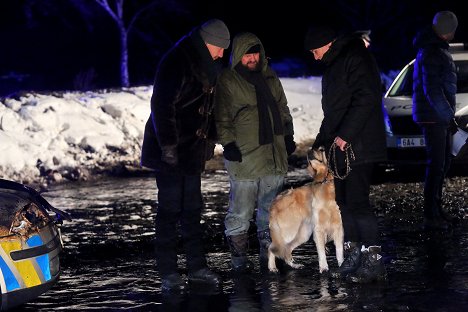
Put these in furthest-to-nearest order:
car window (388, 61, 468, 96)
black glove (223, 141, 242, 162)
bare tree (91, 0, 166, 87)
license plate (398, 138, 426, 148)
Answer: bare tree (91, 0, 166, 87)
car window (388, 61, 468, 96)
license plate (398, 138, 426, 148)
black glove (223, 141, 242, 162)

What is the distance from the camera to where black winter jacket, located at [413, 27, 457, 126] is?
8500 mm

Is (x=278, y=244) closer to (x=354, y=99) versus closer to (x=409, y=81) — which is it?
(x=354, y=99)

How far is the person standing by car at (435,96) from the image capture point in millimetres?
8508

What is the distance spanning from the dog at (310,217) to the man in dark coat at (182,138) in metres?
0.65

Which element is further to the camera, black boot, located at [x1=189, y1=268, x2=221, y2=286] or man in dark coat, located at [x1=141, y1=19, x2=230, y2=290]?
black boot, located at [x1=189, y1=268, x2=221, y2=286]

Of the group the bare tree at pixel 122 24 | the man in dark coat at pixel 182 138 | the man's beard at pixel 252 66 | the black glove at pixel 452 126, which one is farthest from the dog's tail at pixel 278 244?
the bare tree at pixel 122 24

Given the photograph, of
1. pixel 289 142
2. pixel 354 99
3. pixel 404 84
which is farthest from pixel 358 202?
pixel 404 84

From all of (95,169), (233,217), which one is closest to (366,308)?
(233,217)

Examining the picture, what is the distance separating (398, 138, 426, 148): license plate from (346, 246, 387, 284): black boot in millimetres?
6089

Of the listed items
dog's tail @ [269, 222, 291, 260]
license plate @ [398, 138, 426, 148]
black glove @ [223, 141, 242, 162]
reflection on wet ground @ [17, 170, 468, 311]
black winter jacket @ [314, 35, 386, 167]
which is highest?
black winter jacket @ [314, 35, 386, 167]

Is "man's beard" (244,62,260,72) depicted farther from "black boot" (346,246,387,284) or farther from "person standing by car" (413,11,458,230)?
"person standing by car" (413,11,458,230)

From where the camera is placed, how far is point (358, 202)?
22.1ft

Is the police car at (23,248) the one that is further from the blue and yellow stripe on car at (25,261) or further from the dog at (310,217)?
the dog at (310,217)

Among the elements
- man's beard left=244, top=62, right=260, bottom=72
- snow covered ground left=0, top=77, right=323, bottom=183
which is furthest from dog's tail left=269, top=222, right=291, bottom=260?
snow covered ground left=0, top=77, right=323, bottom=183
